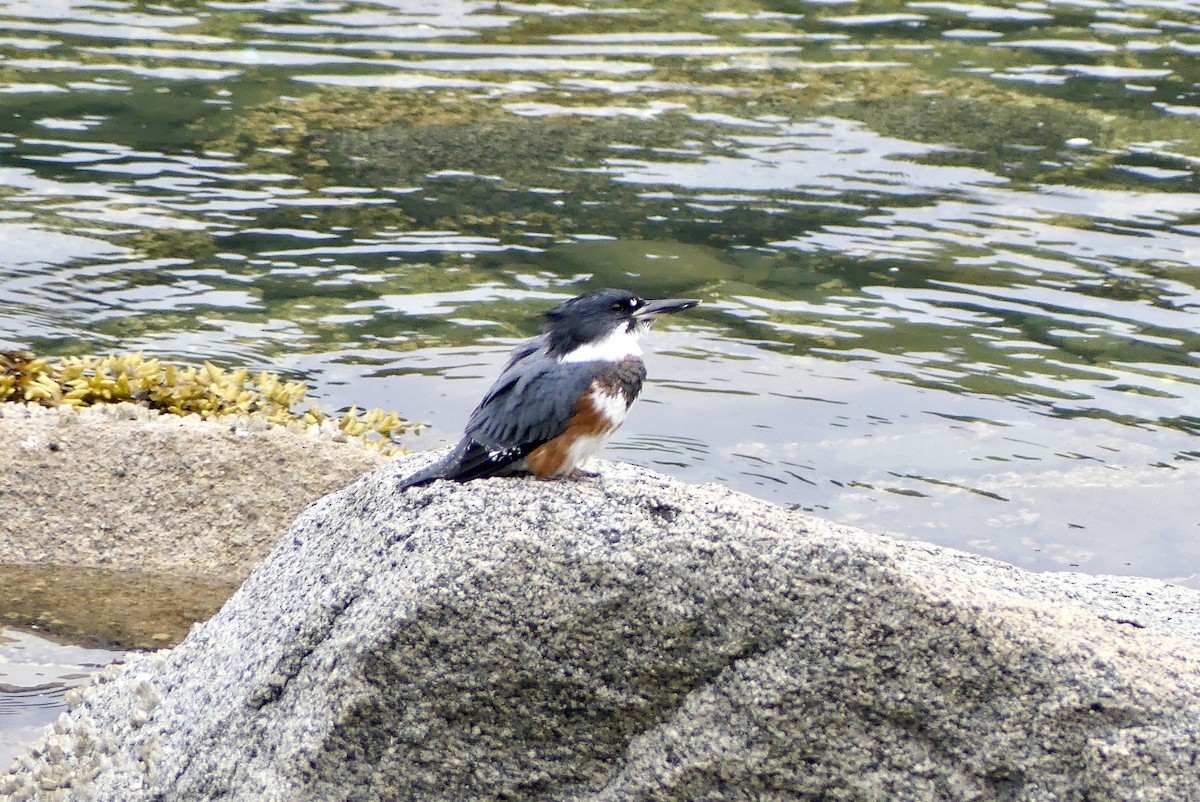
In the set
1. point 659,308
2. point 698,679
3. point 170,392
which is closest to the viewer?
point 698,679

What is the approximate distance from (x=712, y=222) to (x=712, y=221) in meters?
0.02

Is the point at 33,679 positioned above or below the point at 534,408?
below

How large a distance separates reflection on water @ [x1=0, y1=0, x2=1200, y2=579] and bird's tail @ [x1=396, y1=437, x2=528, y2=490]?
402cm

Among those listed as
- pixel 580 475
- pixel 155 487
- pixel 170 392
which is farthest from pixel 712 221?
pixel 580 475

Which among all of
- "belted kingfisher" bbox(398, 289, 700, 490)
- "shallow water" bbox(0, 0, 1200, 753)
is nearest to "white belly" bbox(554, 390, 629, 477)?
"belted kingfisher" bbox(398, 289, 700, 490)

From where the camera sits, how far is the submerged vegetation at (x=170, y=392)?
27.8 ft

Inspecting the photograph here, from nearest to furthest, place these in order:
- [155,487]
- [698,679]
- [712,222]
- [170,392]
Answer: [698,679] < [155,487] < [170,392] < [712,222]

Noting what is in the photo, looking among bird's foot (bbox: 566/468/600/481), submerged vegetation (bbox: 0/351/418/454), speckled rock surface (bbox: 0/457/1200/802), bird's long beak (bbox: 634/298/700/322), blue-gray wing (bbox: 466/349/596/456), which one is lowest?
submerged vegetation (bbox: 0/351/418/454)

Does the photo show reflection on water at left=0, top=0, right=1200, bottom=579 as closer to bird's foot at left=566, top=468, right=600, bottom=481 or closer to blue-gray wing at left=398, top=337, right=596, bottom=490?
bird's foot at left=566, top=468, right=600, bottom=481

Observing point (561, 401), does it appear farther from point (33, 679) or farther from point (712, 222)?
point (712, 222)

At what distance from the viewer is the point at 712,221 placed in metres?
12.4

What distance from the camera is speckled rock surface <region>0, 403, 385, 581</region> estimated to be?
7559mm

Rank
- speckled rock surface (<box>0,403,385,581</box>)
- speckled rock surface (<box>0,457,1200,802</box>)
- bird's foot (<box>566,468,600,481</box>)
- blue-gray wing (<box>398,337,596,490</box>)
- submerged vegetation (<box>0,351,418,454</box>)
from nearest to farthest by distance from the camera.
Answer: speckled rock surface (<box>0,457,1200,802</box>), blue-gray wing (<box>398,337,596,490</box>), bird's foot (<box>566,468,600,481</box>), speckled rock surface (<box>0,403,385,581</box>), submerged vegetation (<box>0,351,418,454</box>)

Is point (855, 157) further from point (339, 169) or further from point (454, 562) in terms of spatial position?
point (454, 562)
